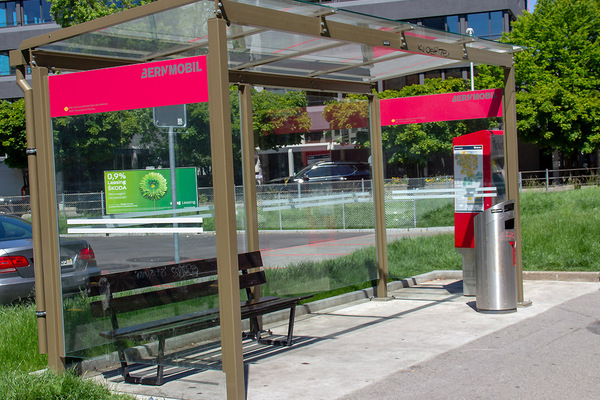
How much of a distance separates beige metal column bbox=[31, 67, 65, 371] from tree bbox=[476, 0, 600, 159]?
107 feet

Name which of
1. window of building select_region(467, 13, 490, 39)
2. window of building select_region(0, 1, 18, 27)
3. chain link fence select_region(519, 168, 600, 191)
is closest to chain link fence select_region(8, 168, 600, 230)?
chain link fence select_region(519, 168, 600, 191)

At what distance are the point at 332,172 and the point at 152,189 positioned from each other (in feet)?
11.7

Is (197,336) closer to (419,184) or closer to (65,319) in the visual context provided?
(65,319)

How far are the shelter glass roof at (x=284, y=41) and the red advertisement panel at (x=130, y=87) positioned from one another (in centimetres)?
37

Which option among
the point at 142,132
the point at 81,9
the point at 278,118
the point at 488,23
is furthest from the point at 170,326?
the point at 488,23

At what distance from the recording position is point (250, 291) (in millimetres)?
7383

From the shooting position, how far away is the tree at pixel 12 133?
40.6m

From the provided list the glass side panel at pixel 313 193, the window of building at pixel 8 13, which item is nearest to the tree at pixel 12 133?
the window of building at pixel 8 13

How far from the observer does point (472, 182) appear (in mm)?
9133

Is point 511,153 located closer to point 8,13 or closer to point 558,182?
point 558,182

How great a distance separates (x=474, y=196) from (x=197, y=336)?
4.29 metres

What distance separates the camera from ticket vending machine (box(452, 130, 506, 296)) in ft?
29.6

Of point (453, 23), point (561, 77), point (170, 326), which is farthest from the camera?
point (453, 23)

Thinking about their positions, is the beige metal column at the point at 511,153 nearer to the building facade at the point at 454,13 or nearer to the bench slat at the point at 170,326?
the bench slat at the point at 170,326
